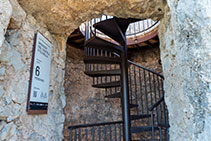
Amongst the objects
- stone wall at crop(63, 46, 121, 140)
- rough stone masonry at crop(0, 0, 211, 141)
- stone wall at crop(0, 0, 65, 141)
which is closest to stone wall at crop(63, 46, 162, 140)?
stone wall at crop(63, 46, 121, 140)

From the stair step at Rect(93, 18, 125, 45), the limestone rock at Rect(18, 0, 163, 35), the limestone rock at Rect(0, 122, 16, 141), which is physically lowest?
the limestone rock at Rect(0, 122, 16, 141)

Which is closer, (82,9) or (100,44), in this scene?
(82,9)

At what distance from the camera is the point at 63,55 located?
1951 mm

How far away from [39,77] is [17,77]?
24cm

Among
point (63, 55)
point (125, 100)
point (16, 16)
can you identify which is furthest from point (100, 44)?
point (16, 16)

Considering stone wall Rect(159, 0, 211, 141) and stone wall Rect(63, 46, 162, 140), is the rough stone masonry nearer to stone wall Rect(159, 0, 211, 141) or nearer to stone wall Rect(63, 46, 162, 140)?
stone wall Rect(159, 0, 211, 141)

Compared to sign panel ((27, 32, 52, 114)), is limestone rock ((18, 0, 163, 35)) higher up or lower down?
higher up

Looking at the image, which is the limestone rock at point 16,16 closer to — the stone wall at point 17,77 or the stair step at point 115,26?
the stone wall at point 17,77

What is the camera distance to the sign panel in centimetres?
133

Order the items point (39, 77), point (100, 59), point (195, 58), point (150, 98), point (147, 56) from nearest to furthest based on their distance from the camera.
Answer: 1. point (195, 58)
2. point (39, 77)
3. point (100, 59)
4. point (150, 98)
5. point (147, 56)

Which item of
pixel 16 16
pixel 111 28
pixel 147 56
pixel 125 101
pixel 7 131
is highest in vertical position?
pixel 147 56

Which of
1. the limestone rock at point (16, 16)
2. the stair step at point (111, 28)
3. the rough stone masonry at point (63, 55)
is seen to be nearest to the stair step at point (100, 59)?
the stair step at point (111, 28)

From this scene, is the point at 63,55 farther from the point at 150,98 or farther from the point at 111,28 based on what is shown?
the point at 150,98

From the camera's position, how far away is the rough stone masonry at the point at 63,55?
2.42 feet
